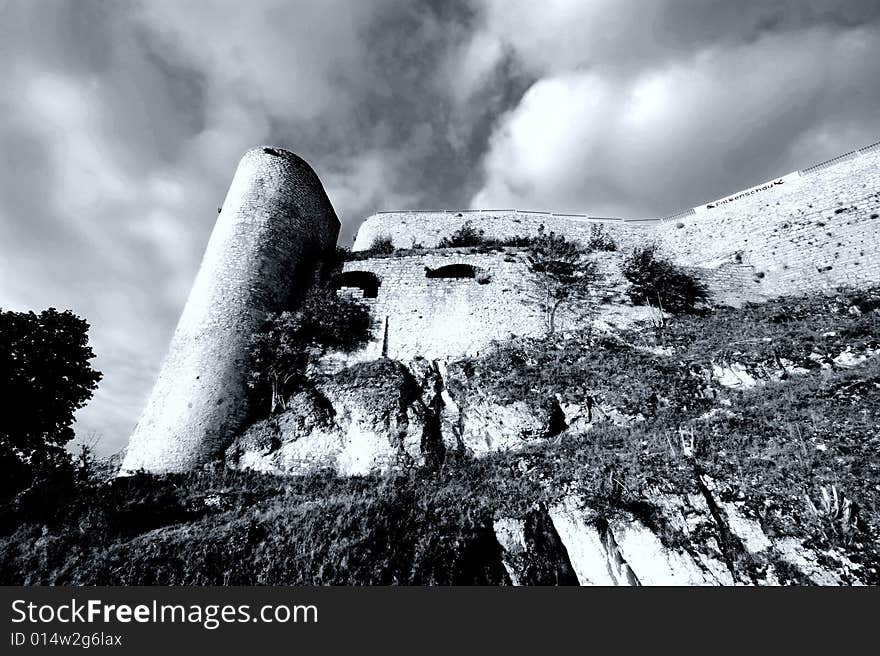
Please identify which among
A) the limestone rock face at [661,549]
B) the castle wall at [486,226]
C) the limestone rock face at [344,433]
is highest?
the castle wall at [486,226]

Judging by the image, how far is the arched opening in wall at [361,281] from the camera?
665 inches

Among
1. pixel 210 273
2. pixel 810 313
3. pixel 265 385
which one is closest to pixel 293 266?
pixel 210 273

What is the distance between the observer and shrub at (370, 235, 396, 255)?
61.9 feet

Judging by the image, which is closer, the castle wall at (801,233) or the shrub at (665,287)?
the shrub at (665,287)

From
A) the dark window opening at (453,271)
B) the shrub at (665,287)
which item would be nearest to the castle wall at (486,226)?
the dark window opening at (453,271)

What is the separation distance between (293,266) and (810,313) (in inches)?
690

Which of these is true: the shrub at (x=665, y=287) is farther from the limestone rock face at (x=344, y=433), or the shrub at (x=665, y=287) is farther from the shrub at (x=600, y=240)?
the limestone rock face at (x=344, y=433)

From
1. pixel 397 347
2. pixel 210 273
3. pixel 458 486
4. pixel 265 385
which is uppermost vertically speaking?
pixel 210 273

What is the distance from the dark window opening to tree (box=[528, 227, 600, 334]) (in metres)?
2.41

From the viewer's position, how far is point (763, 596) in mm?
4996

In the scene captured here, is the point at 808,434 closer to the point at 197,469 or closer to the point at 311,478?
the point at 311,478

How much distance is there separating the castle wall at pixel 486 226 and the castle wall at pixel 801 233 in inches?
91.5

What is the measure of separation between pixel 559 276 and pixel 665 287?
12.3ft

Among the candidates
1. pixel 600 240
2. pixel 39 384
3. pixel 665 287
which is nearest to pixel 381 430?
pixel 39 384
